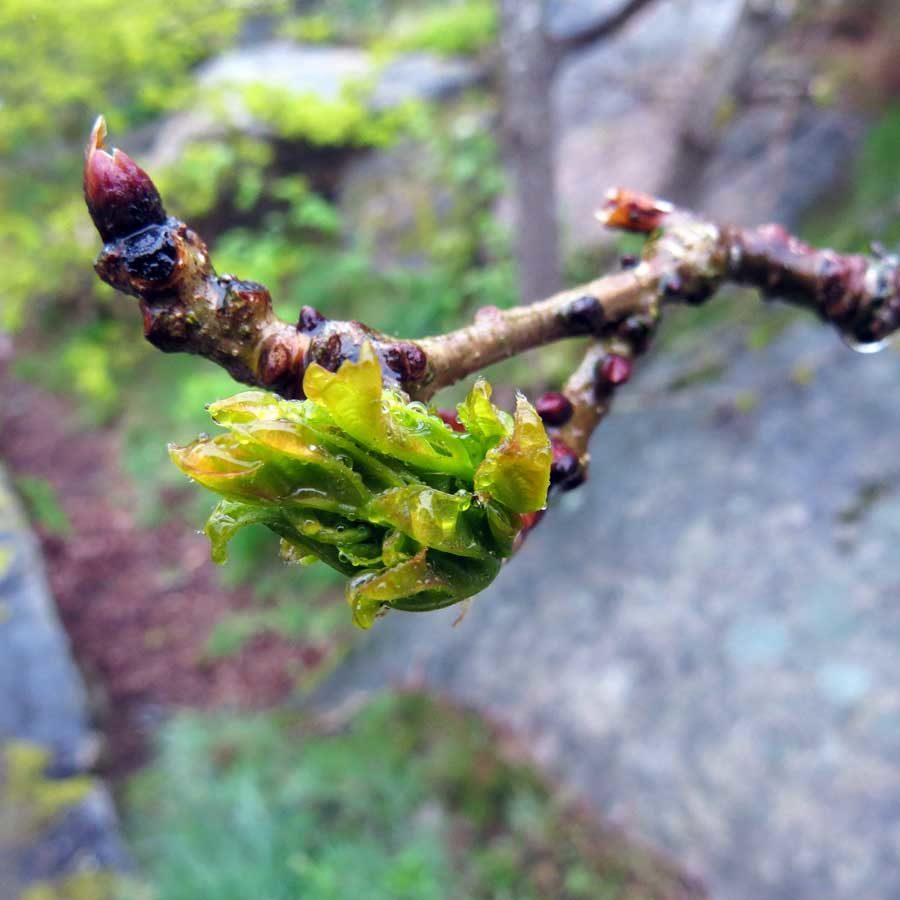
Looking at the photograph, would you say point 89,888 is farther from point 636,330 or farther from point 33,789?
point 636,330

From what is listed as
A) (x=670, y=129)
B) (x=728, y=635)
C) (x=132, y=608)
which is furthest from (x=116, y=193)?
(x=670, y=129)

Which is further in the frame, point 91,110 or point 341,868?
point 91,110

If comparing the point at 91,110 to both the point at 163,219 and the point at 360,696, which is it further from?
the point at 163,219

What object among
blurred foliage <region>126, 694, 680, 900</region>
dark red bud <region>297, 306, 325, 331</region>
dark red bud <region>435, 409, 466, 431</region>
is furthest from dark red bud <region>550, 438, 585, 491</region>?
blurred foliage <region>126, 694, 680, 900</region>

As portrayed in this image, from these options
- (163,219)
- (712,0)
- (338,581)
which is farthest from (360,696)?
(712,0)

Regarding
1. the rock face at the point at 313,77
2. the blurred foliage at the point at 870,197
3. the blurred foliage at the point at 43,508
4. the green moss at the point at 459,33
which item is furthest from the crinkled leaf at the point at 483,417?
the green moss at the point at 459,33

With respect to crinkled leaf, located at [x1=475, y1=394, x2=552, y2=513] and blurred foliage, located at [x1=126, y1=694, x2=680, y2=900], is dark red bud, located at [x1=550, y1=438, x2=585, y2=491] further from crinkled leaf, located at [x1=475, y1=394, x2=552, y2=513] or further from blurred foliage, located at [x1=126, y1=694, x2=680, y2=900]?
blurred foliage, located at [x1=126, y1=694, x2=680, y2=900]
